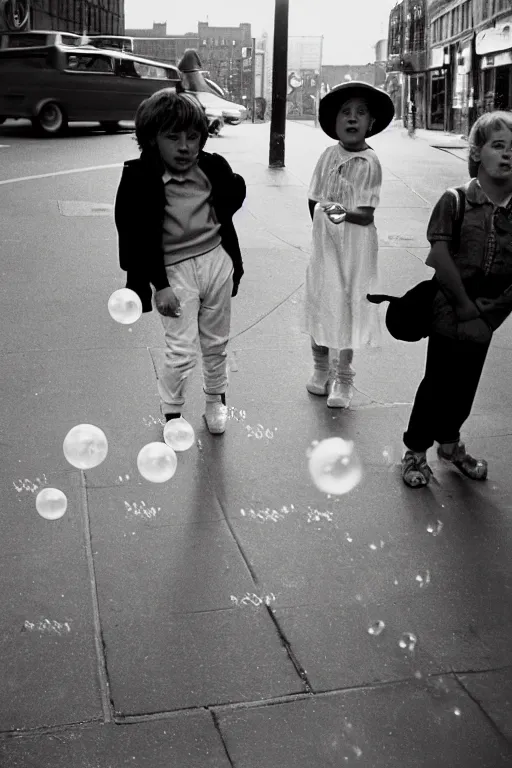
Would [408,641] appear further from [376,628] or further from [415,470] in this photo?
[415,470]

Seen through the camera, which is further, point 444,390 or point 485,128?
point 444,390

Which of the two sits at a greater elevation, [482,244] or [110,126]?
[110,126]

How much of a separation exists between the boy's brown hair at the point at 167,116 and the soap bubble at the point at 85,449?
4.24 feet

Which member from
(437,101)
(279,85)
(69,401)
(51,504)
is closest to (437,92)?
(437,101)

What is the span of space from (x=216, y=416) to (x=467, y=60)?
3259cm

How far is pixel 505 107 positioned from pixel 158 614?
27.4m

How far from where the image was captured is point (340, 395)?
4.89 metres

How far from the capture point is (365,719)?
248 centimetres

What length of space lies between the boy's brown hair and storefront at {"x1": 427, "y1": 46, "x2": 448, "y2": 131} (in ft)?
114

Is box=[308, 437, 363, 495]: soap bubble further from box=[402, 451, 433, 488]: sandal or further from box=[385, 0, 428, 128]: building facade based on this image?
box=[385, 0, 428, 128]: building facade

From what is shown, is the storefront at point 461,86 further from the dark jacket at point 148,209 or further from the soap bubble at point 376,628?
the soap bubble at point 376,628

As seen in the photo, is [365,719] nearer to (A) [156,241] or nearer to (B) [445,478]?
(B) [445,478]

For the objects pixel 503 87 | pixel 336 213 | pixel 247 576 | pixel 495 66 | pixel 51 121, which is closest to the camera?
pixel 247 576

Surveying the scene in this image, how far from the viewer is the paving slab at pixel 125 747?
7.55ft
